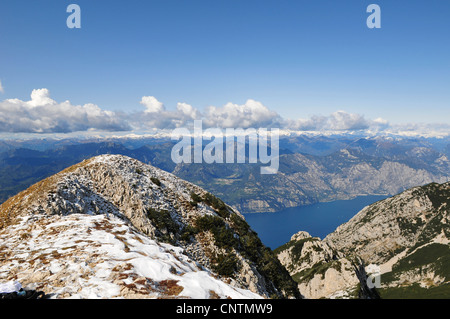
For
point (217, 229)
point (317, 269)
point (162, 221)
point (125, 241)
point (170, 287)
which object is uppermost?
point (170, 287)

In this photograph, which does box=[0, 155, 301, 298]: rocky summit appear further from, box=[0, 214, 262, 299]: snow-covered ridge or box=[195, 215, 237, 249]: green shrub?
box=[195, 215, 237, 249]: green shrub

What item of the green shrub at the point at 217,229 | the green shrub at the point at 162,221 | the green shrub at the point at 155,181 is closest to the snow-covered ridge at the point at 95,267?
the green shrub at the point at 162,221

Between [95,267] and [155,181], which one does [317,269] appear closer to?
[155,181]

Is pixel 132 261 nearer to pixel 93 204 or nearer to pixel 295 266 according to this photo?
pixel 93 204

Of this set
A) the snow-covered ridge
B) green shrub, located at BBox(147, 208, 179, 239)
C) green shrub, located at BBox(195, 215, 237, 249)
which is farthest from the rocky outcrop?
the snow-covered ridge

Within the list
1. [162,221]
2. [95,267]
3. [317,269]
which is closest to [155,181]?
[162,221]

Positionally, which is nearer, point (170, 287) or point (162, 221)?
point (170, 287)

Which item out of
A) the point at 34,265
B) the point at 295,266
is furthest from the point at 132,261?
the point at 295,266

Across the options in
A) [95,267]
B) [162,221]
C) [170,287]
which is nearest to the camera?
[170,287]
